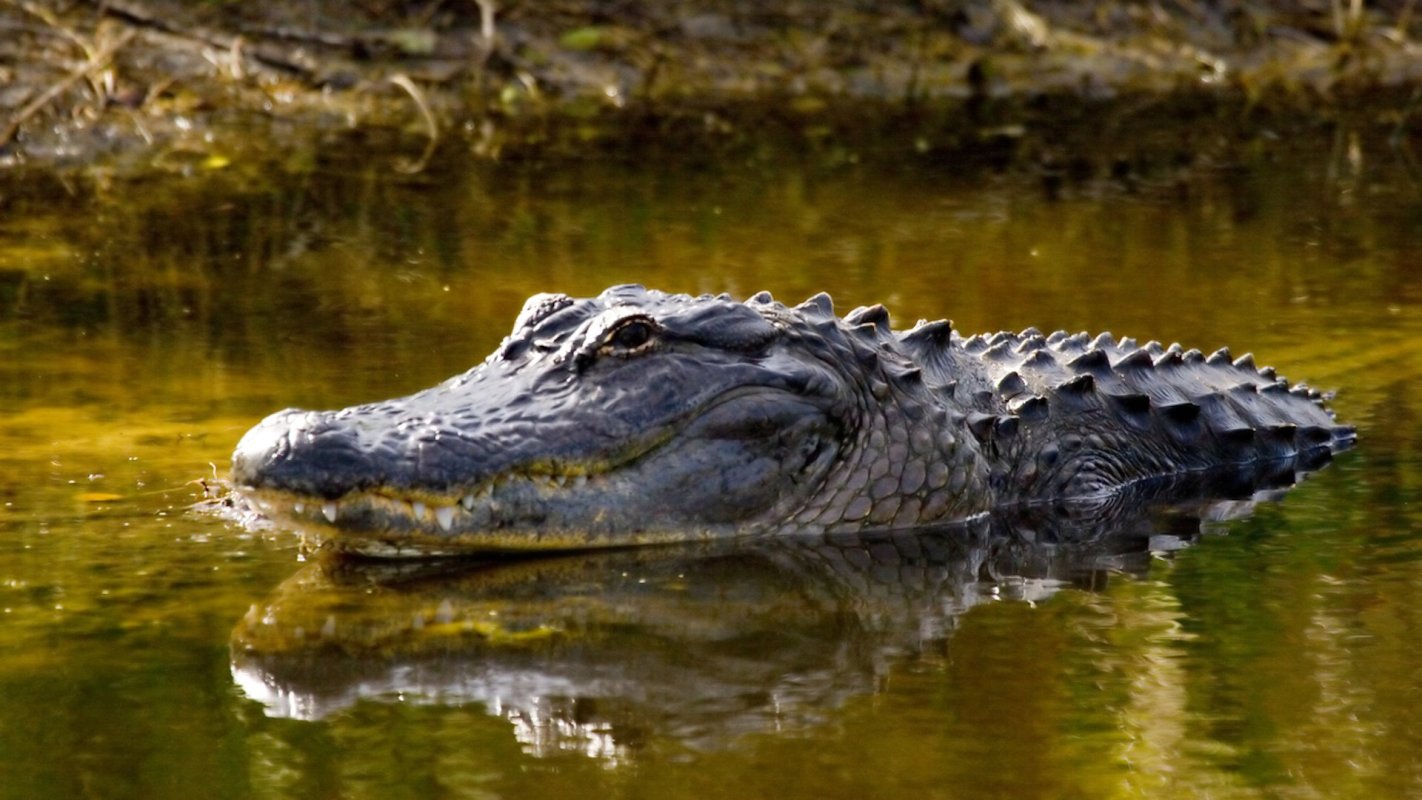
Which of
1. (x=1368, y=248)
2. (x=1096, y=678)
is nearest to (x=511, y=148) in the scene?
(x=1368, y=248)

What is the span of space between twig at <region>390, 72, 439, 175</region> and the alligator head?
6371 mm

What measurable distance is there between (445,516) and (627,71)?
10.1 metres

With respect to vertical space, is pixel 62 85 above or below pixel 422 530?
above

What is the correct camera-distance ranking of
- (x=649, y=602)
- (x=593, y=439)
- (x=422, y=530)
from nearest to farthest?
(x=649, y=602)
(x=422, y=530)
(x=593, y=439)

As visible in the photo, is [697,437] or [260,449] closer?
[260,449]

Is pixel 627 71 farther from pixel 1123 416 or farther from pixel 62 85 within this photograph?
pixel 1123 416

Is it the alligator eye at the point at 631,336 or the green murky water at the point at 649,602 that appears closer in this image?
the green murky water at the point at 649,602

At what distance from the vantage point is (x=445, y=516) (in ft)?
17.3

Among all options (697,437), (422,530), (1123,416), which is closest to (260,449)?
(422,530)

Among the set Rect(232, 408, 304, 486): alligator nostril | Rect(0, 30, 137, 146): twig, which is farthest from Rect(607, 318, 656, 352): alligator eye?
Rect(0, 30, 137, 146): twig

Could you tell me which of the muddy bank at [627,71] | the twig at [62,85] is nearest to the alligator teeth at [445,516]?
the muddy bank at [627,71]

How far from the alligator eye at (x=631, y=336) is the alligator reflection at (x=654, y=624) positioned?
52 centimetres

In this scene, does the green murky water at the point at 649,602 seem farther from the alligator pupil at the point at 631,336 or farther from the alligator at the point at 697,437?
the alligator pupil at the point at 631,336

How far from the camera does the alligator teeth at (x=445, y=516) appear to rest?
17.3ft
